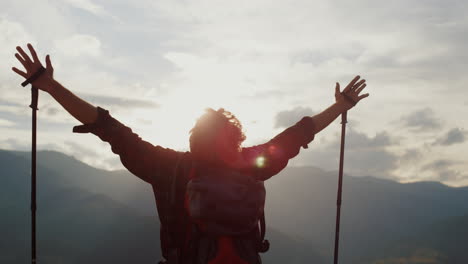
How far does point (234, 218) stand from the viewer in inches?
179

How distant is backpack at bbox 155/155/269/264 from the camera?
451 cm

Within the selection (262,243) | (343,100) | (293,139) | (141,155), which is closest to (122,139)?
(141,155)

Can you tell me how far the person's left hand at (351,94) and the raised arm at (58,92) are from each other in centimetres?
429

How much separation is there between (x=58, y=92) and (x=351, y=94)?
4820 mm

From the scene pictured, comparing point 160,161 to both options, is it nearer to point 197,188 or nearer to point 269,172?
point 197,188

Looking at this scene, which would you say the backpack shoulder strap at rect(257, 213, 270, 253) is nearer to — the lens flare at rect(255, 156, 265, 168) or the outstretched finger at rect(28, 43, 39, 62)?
the lens flare at rect(255, 156, 265, 168)

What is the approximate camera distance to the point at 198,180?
454 centimetres

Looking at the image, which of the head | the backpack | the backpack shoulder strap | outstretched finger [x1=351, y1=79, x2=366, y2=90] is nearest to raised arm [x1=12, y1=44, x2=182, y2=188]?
the backpack

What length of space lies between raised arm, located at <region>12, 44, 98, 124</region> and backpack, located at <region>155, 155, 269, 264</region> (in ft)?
3.76

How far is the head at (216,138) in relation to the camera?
471 cm

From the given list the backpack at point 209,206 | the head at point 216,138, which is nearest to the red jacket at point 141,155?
the backpack at point 209,206

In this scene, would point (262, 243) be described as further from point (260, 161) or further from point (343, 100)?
point (343, 100)

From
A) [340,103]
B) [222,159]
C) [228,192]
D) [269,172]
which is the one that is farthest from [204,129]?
[340,103]

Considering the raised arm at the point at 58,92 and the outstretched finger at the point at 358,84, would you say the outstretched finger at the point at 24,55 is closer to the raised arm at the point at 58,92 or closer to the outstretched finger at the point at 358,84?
the raised arm at the point at 58,92
